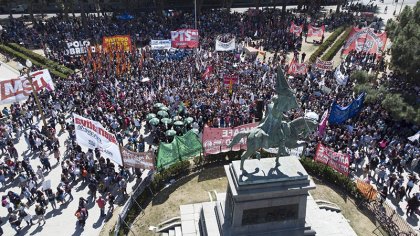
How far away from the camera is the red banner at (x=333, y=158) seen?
69.4 ft

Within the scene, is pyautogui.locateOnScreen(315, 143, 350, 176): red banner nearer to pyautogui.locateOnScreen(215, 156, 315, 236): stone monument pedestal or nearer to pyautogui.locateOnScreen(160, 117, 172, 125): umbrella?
pyautogui.locateOnScreen(215, 156, 315, 236): stone monument pedestal

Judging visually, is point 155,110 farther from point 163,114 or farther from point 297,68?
point 297,68

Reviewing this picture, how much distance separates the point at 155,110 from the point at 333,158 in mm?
Result: 13476

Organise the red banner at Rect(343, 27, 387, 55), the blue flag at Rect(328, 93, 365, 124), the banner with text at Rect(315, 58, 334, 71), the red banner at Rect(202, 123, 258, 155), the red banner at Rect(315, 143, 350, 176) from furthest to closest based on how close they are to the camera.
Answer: the banner with text at Rect(315, 58, 334, 71), the red banner at Rect(343, 27, 387, 55), the blue flag at Rect(328, 93, 365, 124), the red banner at Rect(202, 123, 258, 155), the red banner at Rect(315, 143, 350, 176)

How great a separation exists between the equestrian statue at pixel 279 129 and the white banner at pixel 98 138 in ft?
23.6

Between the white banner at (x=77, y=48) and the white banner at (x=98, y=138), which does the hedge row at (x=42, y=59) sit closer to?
the white banner at (x=77, y=48)

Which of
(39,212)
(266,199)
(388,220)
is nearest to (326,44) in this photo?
(388,220)

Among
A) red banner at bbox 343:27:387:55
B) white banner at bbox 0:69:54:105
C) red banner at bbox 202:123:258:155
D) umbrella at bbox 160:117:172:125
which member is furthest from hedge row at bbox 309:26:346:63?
white banner at bbox 0:69:54:105

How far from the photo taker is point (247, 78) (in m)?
33.2

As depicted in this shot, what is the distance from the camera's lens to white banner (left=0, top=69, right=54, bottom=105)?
895 inches

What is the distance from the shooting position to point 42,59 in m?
40.1

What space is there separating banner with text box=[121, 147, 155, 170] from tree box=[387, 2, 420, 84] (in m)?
22.1

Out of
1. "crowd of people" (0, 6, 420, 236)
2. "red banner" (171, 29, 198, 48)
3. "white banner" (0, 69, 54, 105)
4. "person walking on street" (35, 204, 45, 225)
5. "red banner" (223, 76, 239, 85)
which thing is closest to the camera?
"person walking on street" (35, 204, 45, 225)

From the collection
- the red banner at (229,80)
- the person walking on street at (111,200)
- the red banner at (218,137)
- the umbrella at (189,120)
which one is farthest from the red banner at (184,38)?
the person walking on street at (111,200)
